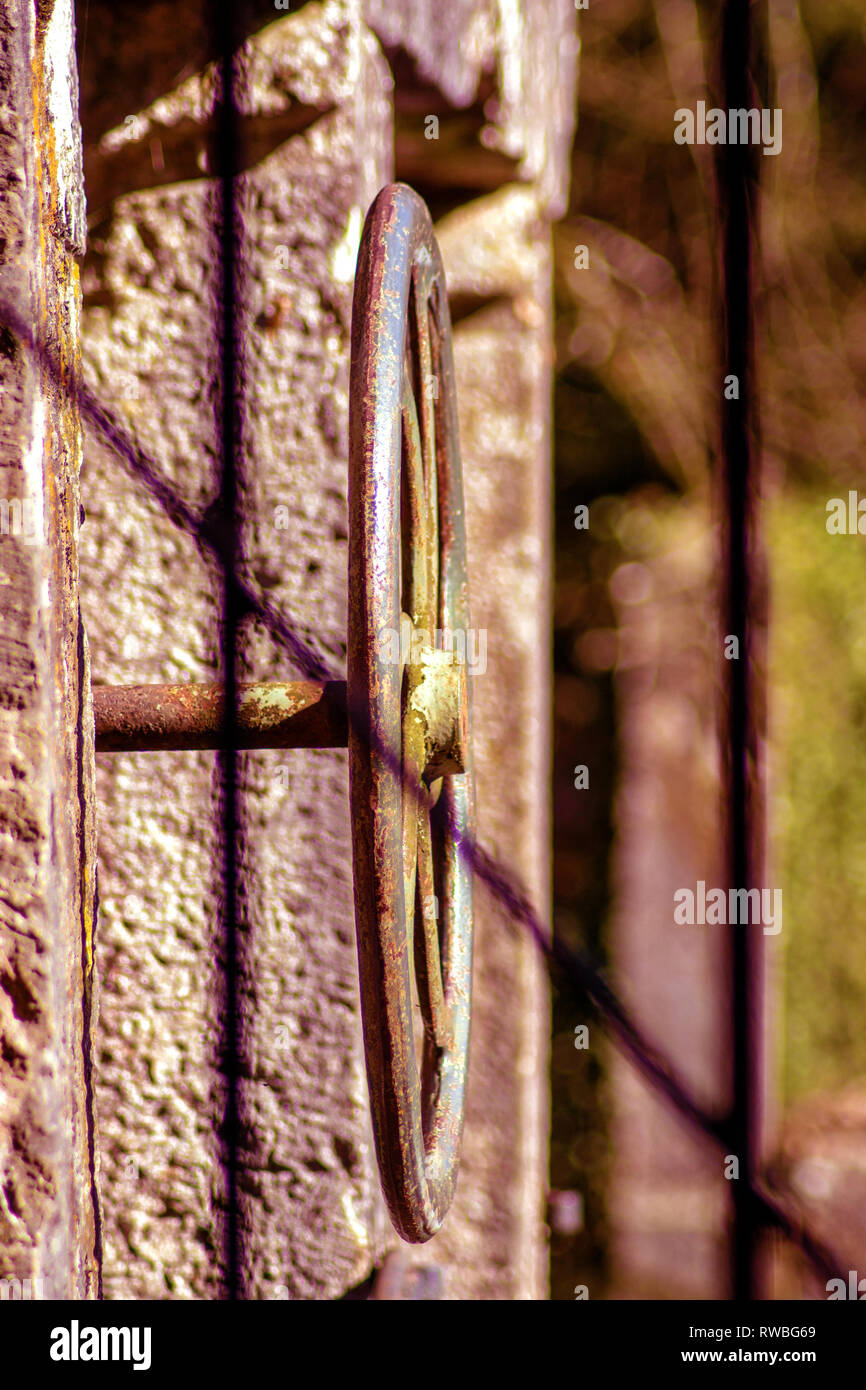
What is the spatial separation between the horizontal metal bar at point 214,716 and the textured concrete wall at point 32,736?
0.19 metres

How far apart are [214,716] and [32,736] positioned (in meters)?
0.25

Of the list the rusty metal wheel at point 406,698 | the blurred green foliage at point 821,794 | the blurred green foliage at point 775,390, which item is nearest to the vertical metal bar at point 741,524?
the rusty metal wheel at point 406,698

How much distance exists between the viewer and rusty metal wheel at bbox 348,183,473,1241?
2.95ft

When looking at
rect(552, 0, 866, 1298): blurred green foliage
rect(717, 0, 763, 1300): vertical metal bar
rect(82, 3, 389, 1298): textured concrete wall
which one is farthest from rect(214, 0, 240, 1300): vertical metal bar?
rect(552, 0, 866, 1298): blurred green foliage

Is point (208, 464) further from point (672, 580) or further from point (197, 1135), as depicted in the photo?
point (672, 580)

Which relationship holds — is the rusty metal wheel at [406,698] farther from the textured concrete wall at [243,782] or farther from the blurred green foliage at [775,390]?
the blurred green foliage at [775,390]

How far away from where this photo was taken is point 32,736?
0.94 metres

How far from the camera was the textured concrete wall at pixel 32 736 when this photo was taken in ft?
3.04

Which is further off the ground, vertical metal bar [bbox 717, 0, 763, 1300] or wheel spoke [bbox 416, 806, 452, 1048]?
vertical metal bar [bbox 717, 0, 763, 1300]

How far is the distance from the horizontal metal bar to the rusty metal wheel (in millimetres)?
Result: 108

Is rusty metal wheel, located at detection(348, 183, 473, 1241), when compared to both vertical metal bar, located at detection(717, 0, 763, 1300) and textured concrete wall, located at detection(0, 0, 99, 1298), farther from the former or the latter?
vertical metal bar, located at detection(717, 0, 763, 1300)

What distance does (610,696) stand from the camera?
443cm
